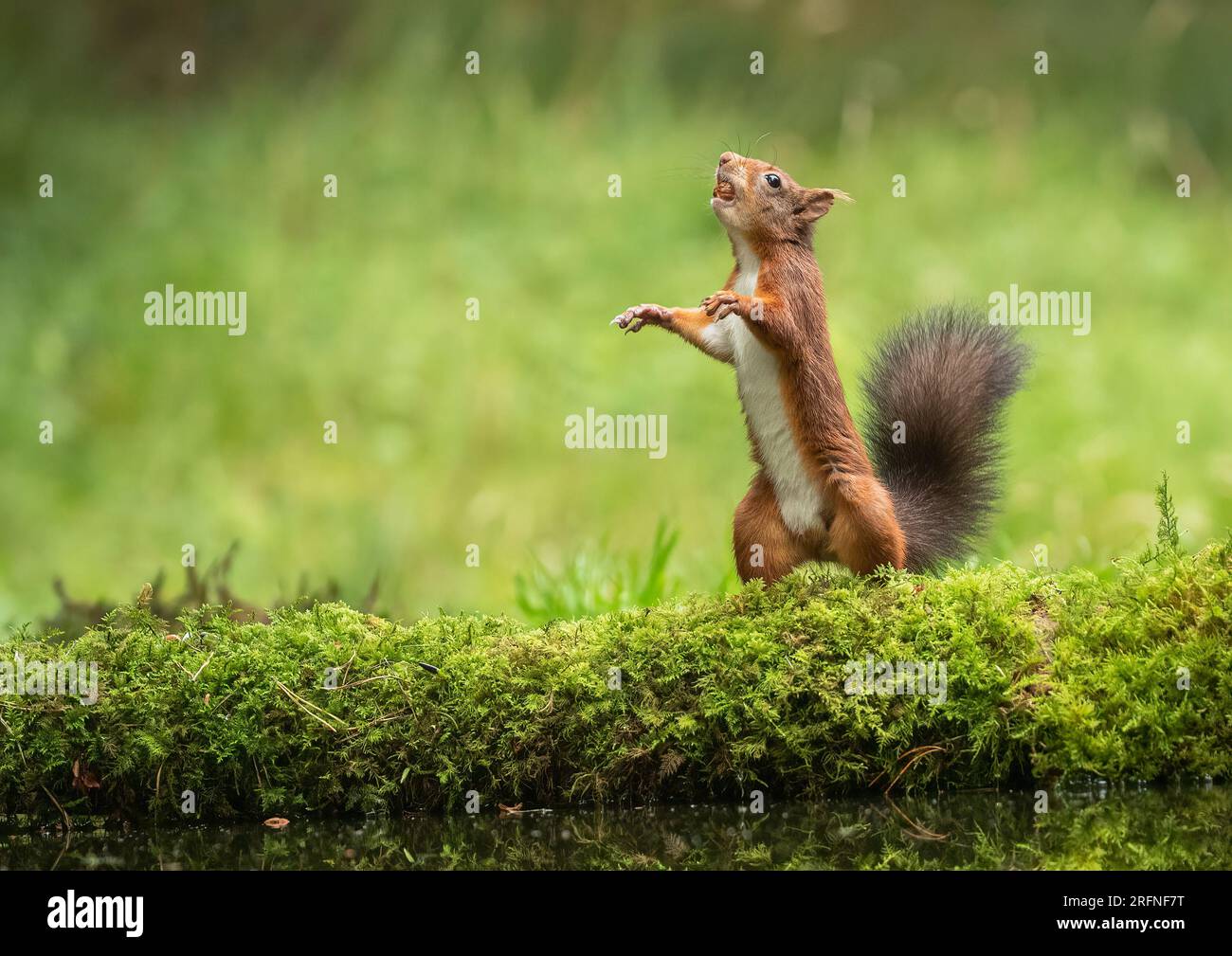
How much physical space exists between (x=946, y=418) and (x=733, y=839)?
187 centimetres

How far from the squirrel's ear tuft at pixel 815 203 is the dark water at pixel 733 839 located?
5.61ft

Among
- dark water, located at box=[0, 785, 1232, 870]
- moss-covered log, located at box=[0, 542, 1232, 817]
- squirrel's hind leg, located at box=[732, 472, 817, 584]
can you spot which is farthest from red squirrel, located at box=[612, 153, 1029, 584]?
dark water, located at box=[0, 785, 1232, 870]

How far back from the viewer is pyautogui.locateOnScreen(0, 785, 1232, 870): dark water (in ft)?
10.2

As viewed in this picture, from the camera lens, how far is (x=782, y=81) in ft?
33.9

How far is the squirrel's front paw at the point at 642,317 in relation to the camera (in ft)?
14.2

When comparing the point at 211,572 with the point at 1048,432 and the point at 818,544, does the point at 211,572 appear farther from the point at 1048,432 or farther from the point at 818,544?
the point at 1048,432

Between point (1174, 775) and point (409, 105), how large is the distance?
7733 mm

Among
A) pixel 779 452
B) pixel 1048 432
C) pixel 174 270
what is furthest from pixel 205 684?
pixel 174 270

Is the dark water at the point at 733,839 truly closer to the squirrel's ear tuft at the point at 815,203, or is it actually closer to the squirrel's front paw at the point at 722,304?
the squirrel's front paw at the point at 722,304

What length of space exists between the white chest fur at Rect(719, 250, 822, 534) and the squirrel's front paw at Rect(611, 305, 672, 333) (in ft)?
0.70

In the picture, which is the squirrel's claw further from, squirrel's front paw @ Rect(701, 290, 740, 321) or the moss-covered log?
the moss-covered log

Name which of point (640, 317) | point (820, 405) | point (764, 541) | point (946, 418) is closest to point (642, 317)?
point (640, 317)

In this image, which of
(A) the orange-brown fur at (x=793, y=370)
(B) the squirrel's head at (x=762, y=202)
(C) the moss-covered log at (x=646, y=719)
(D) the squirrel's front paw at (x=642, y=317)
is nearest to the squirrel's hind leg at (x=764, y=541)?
(A) the orange-brown fur at (x=793, y=370)

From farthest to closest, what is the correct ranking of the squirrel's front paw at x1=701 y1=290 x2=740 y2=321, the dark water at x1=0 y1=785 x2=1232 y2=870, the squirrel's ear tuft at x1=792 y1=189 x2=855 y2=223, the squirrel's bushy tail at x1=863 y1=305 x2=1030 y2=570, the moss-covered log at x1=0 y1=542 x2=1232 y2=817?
the squirrel's bushy tail at x1=863 y1=305 x2=1030 y2=570 < the squirrel's ear tuft at x1=792 y1=189 x2=855 y2=223 < the squirrel's front paw at x1=701 y1=290 x2=740 y2=321 < the moss-covered log at x1=0 y1=542 x2=1232 y2=817 < the dark water at x1=0 y1=785 x2=1232 y2=870
